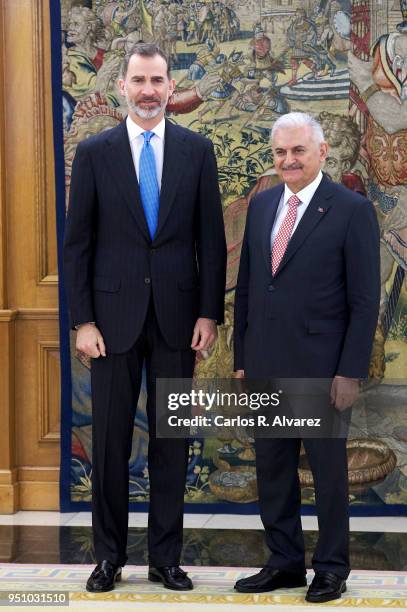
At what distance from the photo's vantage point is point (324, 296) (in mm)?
3115

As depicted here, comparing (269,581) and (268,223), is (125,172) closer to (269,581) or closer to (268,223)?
(268,223)

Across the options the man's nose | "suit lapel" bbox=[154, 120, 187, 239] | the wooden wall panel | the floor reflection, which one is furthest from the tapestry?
the man's nose

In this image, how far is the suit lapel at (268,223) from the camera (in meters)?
3.19

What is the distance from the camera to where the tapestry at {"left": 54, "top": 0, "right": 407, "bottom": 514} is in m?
4.12

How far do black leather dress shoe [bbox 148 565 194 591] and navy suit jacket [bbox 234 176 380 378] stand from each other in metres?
0.67

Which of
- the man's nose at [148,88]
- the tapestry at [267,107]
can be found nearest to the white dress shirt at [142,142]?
the man's nose at [148,88]

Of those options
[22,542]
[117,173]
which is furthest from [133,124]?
[22,542]

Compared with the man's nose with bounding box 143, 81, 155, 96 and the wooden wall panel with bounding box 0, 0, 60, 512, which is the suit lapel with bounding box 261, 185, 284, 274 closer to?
the man's nose with bounding box 143, 81, 155, 96

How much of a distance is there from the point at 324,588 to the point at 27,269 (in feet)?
6.17

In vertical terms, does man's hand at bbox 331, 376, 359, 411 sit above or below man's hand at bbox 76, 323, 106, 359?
below

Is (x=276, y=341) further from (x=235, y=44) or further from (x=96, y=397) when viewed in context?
(x=235, y=44)

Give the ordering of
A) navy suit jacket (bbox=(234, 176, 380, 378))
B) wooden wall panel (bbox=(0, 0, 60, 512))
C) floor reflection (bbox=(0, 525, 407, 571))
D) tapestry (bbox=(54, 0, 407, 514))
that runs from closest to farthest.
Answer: navy suit jacket (bbox=(234, 176, 380, 378)), floor reflection (bbox=(0, 525, 407, 571)), tapestry (bbox=(54, 0, 407, 514)), wooden wall panel (bbox=(0, 0, 60, 512))

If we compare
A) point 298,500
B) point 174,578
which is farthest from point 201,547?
point 298,500

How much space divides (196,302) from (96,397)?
1.39 ft
